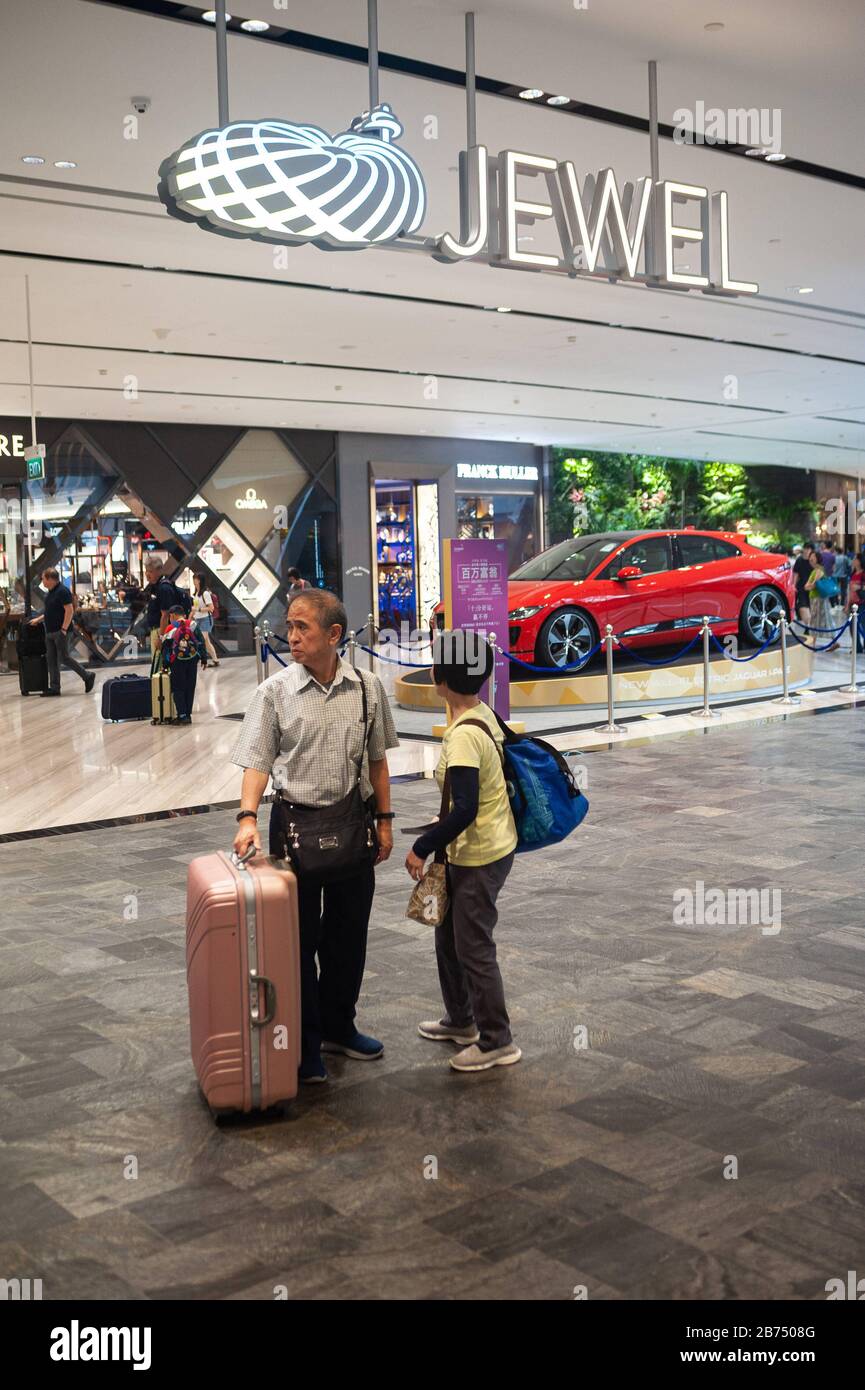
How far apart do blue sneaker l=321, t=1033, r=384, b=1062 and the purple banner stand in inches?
249

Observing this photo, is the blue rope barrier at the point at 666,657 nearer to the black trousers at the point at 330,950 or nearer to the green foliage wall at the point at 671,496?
the black trousers at the point at 330,950

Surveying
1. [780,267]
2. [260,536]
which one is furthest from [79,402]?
[780,267]

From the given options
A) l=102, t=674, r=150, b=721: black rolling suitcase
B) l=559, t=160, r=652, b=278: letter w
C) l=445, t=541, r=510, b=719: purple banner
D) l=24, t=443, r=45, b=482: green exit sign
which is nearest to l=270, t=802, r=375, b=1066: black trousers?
l=559, t=160, r=652, b=278: letter w

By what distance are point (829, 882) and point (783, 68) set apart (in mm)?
4374

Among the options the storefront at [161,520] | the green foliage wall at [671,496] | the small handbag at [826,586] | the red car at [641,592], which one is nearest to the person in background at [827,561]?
the small handbag at [826,586]

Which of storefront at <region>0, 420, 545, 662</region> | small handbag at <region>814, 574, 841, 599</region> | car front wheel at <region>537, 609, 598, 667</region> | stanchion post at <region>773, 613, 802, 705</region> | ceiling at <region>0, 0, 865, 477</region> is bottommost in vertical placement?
stanchion post at <region>773, 613, 802, 705</region>

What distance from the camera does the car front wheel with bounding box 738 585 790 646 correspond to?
14.4 meters

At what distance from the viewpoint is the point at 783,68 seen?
22.4ft

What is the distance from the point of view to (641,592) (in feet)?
43.4

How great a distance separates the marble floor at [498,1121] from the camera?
108 inches

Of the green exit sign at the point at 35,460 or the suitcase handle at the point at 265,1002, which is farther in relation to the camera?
the green exit sign at the point at 35,460

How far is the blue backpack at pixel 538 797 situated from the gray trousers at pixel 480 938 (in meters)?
0.12

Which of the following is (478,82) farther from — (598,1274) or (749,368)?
(749,368)

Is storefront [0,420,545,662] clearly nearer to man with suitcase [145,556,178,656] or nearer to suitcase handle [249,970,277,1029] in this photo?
man with suitcase [145,556,178,656]
